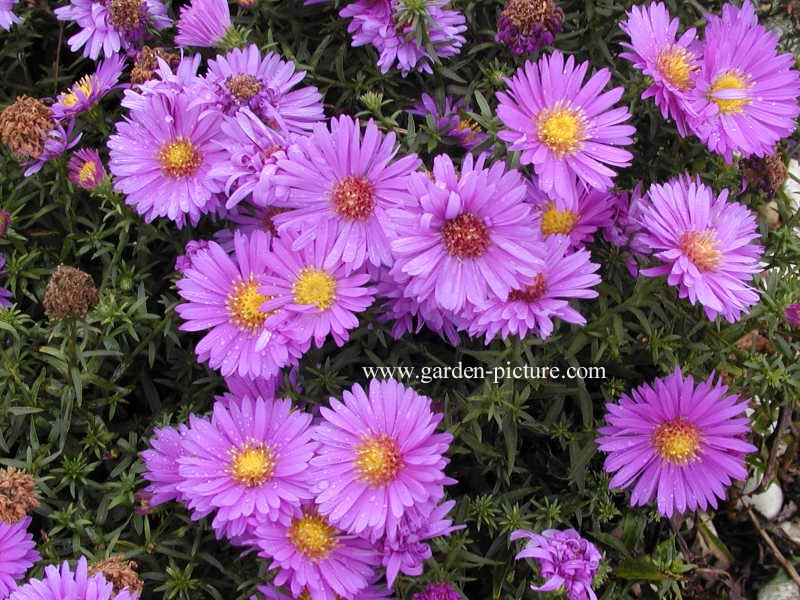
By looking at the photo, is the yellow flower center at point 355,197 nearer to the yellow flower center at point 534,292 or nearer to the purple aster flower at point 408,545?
the yellow flower center at point 534,292

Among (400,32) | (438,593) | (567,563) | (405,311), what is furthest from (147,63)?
(567,563)

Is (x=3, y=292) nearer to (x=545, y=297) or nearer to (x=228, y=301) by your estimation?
(x=228, y=301)

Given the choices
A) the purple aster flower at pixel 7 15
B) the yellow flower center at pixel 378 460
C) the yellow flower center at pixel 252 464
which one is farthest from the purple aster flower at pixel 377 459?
the purple aster flower at pixel 7 15

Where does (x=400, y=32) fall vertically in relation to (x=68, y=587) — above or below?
above

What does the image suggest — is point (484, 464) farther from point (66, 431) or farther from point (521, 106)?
point (66, 431)

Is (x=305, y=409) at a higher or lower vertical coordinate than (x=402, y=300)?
lower

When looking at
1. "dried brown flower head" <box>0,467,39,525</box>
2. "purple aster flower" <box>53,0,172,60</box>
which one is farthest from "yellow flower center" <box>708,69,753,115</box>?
"dried brown flower head" <box>0,467,39,525</box>

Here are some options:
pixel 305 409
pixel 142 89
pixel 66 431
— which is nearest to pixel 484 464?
pixel 305 409

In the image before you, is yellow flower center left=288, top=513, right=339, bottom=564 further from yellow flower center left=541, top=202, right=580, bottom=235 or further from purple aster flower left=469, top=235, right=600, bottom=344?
yellow flower center left=541, top=202, right=580, bottom=235
